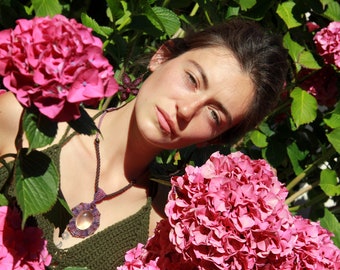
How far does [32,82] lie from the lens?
0.65m

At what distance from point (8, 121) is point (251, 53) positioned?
63 cm

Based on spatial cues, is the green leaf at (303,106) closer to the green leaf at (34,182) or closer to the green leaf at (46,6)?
the green leaf at (46,6)

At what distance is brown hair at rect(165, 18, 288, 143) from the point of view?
1425 millimetres

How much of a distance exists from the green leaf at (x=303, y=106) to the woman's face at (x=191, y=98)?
694 mm

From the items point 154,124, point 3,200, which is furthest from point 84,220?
point 3,200

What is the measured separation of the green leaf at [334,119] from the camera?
2.09m

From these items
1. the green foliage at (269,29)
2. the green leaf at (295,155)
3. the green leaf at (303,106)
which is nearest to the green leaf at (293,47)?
the green foliage at (269,29)

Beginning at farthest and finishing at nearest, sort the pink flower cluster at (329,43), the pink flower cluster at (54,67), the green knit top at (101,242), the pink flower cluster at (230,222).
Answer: the pink flower cluster at (329,43) → the green knit top at (101,242) → the pink flower cluster at (230,222) → the pink flower cluster at (54,67)

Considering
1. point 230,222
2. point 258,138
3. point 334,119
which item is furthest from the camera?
point 258,138

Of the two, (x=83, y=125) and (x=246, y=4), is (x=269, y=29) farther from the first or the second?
(x=83, y=125)

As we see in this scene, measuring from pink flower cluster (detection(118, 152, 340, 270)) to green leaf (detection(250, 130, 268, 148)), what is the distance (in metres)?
1.14

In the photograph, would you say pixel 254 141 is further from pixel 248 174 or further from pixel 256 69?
pixel 248 174

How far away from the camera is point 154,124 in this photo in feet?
4.19

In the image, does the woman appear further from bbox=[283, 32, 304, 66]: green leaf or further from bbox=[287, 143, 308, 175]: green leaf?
bbox=[287, 143, 308, 175]: green leaf
